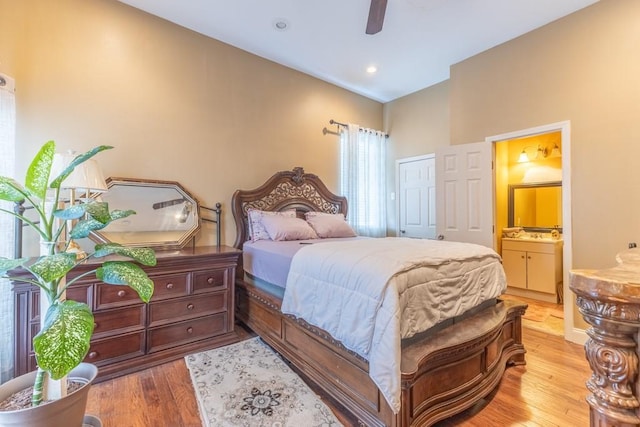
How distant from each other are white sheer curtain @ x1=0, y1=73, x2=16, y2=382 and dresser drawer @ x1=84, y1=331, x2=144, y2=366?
472 millimetres

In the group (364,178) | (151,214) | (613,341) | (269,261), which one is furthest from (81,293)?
(364,178)

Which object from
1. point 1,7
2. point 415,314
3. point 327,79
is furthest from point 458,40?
point 1,7

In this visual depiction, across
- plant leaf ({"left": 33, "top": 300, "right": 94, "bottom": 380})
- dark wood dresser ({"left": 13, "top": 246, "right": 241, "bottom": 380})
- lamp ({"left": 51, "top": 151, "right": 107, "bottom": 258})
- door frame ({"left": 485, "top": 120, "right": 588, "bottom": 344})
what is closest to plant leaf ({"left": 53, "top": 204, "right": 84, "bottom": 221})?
plant leaf ({"left": 33, "top": 300, "right": 94, "bottom": 380})

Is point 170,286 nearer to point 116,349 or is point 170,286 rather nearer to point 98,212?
point 116,349

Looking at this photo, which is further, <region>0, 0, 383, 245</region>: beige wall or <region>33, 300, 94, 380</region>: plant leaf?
<region>0, 0, 383, 245</region>: beige wall

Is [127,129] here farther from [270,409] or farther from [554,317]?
[554,317]

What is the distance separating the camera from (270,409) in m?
1.84

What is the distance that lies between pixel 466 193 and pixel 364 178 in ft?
5.41

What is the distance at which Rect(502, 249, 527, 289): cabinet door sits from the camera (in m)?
4.40

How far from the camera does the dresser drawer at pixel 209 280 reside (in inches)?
104

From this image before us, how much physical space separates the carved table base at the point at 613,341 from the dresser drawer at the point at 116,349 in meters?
2.79

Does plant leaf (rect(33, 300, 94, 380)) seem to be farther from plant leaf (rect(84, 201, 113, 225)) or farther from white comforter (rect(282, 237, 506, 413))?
white comforter (rect(282, 237, 506, 413))

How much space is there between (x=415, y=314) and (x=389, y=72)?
366cm

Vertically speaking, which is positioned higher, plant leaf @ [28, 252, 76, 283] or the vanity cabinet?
plant leaf @ [28, 252, 76, 283]
